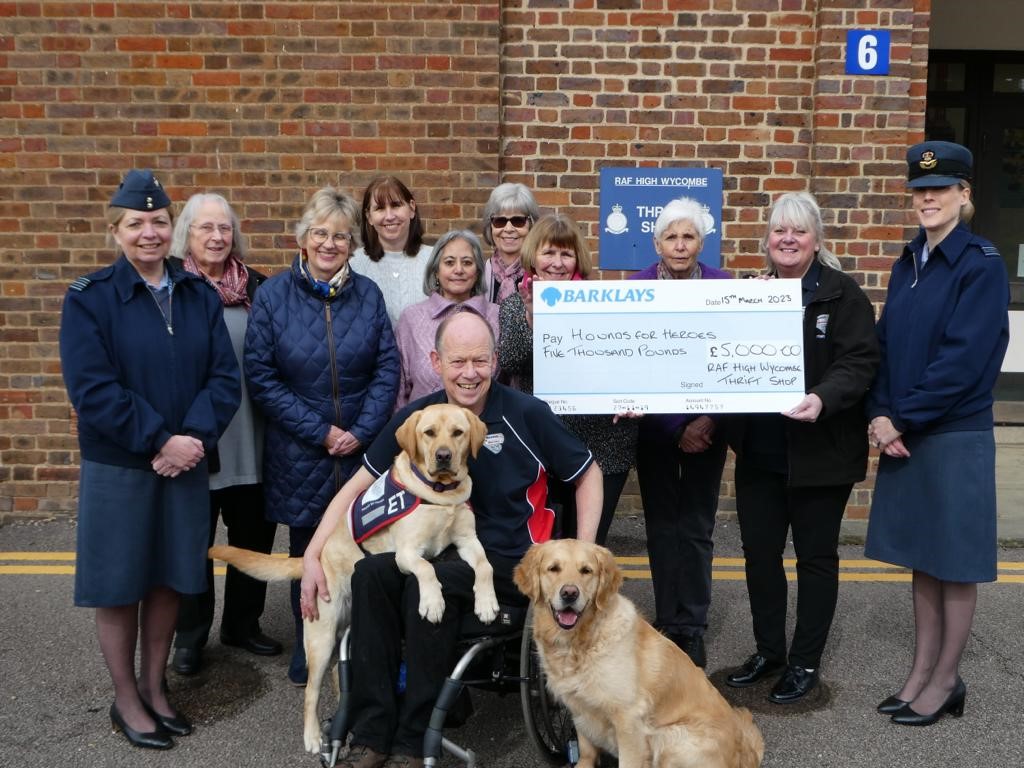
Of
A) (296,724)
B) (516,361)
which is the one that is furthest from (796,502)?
(296,724)

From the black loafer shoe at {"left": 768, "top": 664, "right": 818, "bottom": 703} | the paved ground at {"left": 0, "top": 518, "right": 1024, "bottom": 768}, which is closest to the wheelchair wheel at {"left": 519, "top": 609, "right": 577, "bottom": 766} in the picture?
the paved ground at {"left": 0, "top": 518, "right": 1024, "bottom": 768}

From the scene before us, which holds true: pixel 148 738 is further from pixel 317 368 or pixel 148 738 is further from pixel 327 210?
pixel 327 210

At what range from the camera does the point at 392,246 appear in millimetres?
5082

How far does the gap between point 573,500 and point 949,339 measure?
167 centimetres

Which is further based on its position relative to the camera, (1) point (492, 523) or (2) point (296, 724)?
(2) point (296, 724)

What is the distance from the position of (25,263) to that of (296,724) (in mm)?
4146

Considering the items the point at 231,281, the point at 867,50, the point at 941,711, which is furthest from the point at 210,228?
the point at 867,50

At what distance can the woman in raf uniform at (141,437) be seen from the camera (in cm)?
357

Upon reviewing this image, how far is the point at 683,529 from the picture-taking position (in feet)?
15.1

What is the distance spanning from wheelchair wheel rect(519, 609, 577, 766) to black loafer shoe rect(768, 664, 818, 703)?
1003mm

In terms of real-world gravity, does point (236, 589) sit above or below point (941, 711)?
above

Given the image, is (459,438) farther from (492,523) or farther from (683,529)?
(683,529)

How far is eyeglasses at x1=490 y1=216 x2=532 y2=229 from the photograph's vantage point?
15.7 ft

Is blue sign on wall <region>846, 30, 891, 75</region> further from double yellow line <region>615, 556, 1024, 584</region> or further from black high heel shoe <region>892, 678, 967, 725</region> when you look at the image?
black high heel shoe <region>892, 678, 967, 725</region>
